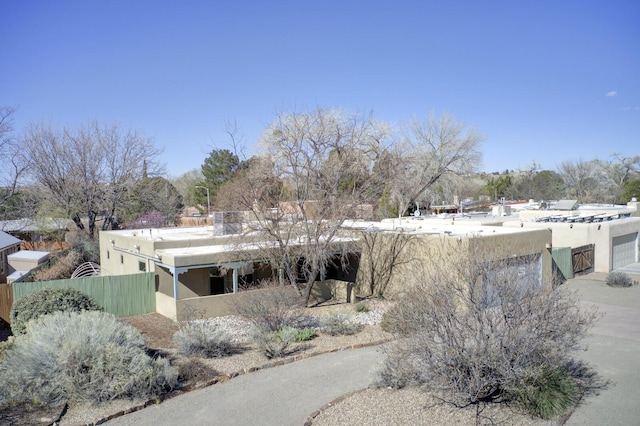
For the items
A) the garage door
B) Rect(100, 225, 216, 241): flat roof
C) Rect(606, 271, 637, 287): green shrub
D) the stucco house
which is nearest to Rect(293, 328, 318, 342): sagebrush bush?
Rect(100, 225, 216, 241): flat roof

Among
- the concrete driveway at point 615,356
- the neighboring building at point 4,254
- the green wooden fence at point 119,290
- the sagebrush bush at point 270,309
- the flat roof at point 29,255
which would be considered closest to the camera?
the concrete driveway at point 615,356

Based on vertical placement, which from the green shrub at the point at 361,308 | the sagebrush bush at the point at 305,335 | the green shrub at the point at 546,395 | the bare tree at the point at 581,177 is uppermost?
the bare tree at the point at 581,177

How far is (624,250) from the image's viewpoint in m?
25.0

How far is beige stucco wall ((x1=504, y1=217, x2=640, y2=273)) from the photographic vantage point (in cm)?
2319

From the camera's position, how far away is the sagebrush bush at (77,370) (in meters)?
8.13

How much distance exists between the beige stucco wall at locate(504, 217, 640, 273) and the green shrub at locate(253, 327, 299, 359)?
15.2m

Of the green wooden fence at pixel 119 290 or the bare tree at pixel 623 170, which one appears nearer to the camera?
the green wooden fence at pixel 119 290

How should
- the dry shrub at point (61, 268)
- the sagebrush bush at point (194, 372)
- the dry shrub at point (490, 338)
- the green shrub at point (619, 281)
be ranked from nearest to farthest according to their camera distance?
the dry shrub at point (490, 338)
the sagebrush bush at point (194, 372)
the green shrub at point (619, 281)
the dry shrub at point (61, 268)

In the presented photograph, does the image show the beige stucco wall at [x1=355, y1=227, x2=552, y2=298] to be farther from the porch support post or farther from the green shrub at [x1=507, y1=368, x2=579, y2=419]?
the green shrub at [x1=507, y1=368, x2=579, y2=419]

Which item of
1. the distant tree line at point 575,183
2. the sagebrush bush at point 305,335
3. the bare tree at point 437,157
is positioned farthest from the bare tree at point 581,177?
the sagebrush bush at point 305,335

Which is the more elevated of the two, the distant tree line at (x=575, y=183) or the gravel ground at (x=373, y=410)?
the distant tree line at (x=575, y=183)

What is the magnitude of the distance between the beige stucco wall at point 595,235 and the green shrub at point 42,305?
1845cm

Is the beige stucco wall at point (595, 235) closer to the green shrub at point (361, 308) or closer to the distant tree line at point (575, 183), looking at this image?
the green shrub at point (361, 308)

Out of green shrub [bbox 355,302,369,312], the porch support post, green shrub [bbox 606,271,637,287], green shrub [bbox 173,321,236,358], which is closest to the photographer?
green shrub [bbox 173,321,236,358]
